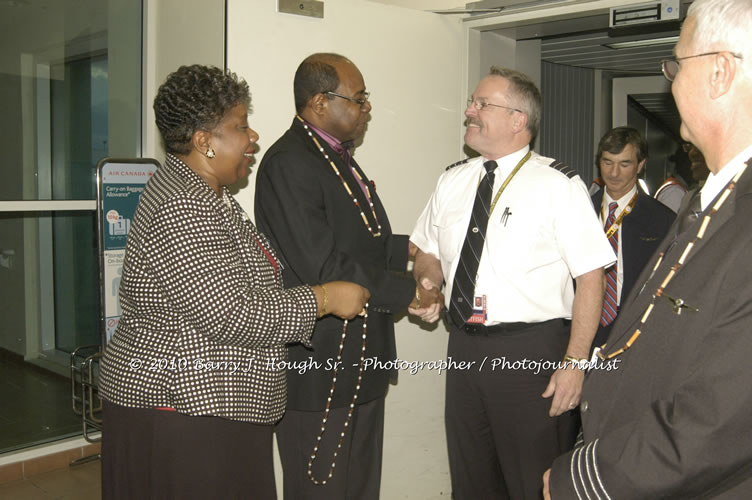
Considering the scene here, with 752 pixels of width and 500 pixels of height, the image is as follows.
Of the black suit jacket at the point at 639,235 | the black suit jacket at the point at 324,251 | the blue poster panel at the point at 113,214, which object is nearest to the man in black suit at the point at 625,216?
the black suit jacket at the point at 639,235

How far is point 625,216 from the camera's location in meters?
3.16

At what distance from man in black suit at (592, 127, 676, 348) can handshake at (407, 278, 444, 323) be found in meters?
0.93

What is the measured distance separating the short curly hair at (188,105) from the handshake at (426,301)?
0.94 m

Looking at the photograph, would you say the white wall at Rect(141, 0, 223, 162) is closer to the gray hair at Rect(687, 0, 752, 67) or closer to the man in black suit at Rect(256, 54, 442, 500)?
the man in black suit at Rect(256, 54, 442, 500)

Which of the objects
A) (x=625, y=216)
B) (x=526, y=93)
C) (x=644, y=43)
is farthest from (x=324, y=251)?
(x=644, y=43)

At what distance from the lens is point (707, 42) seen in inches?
49.3

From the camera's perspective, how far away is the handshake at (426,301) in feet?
7.85

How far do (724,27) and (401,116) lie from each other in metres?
1.84

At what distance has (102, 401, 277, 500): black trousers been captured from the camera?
168 centimetres

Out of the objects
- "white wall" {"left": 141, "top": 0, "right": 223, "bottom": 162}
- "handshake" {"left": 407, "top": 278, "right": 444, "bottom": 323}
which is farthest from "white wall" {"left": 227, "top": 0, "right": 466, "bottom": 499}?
"handshake" {"left": 407, "top": 278, "right": 444, "bottom": 323}

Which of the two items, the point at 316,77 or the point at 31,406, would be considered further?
the point at 31,406

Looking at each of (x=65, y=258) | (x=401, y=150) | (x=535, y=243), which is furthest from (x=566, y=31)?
(x=65, y=258)

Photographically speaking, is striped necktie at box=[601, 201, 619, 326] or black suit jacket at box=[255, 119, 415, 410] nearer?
black suit jacket at box=[255, 119, 415, 410]

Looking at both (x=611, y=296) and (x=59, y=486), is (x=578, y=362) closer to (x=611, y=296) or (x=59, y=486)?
(x=611, y=296)
